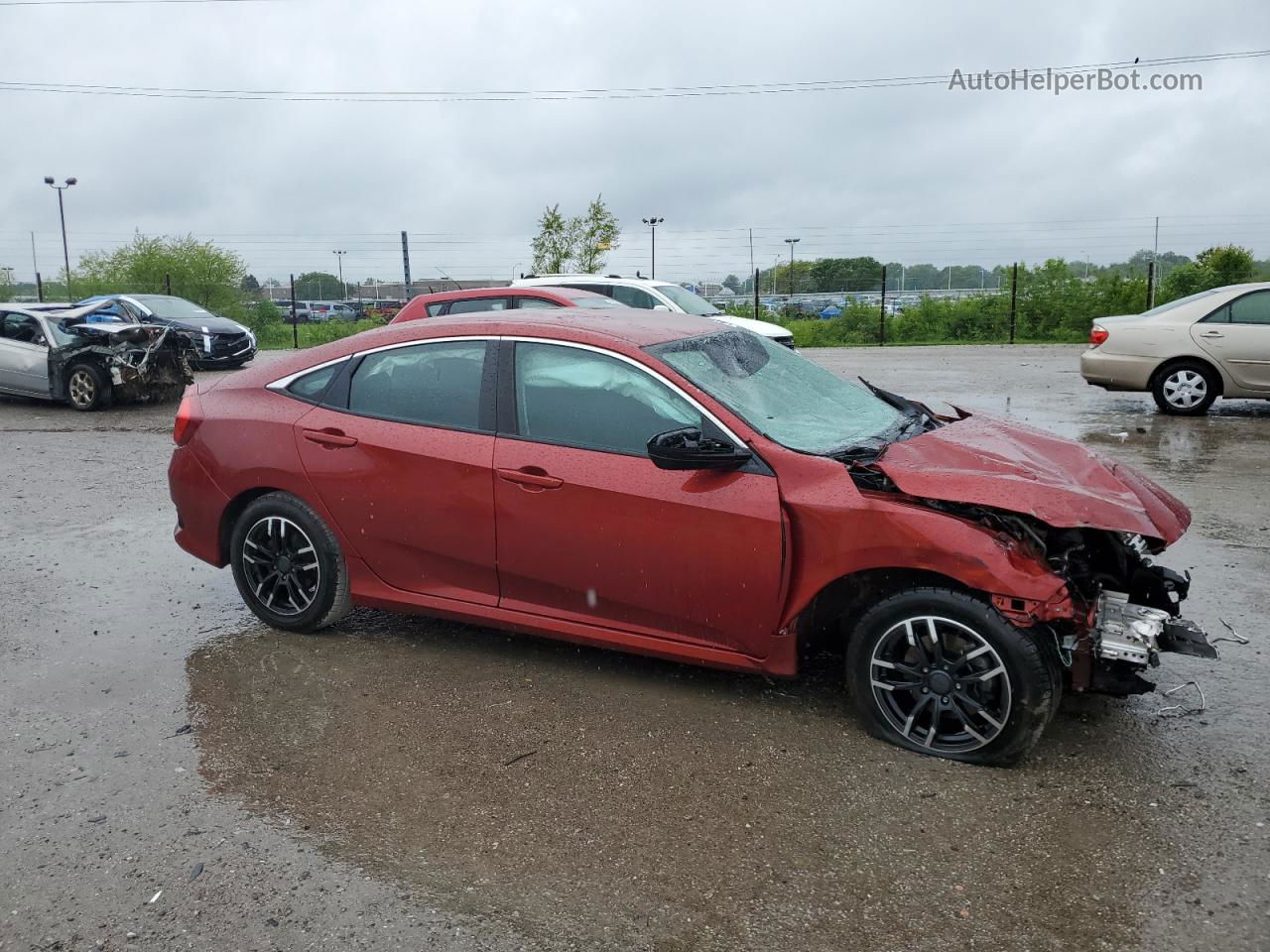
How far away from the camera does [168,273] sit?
3503cm


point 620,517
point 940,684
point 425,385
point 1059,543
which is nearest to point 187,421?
point 425,385

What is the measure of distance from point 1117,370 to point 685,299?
606 cm

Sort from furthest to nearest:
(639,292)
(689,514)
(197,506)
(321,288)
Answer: (321,288) < (639,292) < (197,506) < (689,514)

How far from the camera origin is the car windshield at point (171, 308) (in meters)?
20.7

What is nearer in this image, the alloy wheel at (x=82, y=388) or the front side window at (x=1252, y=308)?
the front side window at (x=1252, y=308)

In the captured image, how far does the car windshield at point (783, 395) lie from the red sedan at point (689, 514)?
2 centimetres

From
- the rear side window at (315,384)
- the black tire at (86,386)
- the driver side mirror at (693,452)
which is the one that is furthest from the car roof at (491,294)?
the driver side mirror at (693,452)

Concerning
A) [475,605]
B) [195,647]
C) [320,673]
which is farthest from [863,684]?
[195,647]

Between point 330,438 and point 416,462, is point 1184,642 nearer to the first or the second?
point 416,462

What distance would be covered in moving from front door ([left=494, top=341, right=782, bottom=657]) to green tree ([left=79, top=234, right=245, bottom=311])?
3192 cm

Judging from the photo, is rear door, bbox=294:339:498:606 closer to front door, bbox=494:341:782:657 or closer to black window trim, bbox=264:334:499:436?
black window trim, bbox=264:334:499:436

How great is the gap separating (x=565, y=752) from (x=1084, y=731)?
6.54ft

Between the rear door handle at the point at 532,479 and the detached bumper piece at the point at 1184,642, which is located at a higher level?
the rear door handle at the point at 532,479

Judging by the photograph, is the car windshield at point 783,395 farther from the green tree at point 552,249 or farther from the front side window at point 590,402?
the green tree at point 552,249
